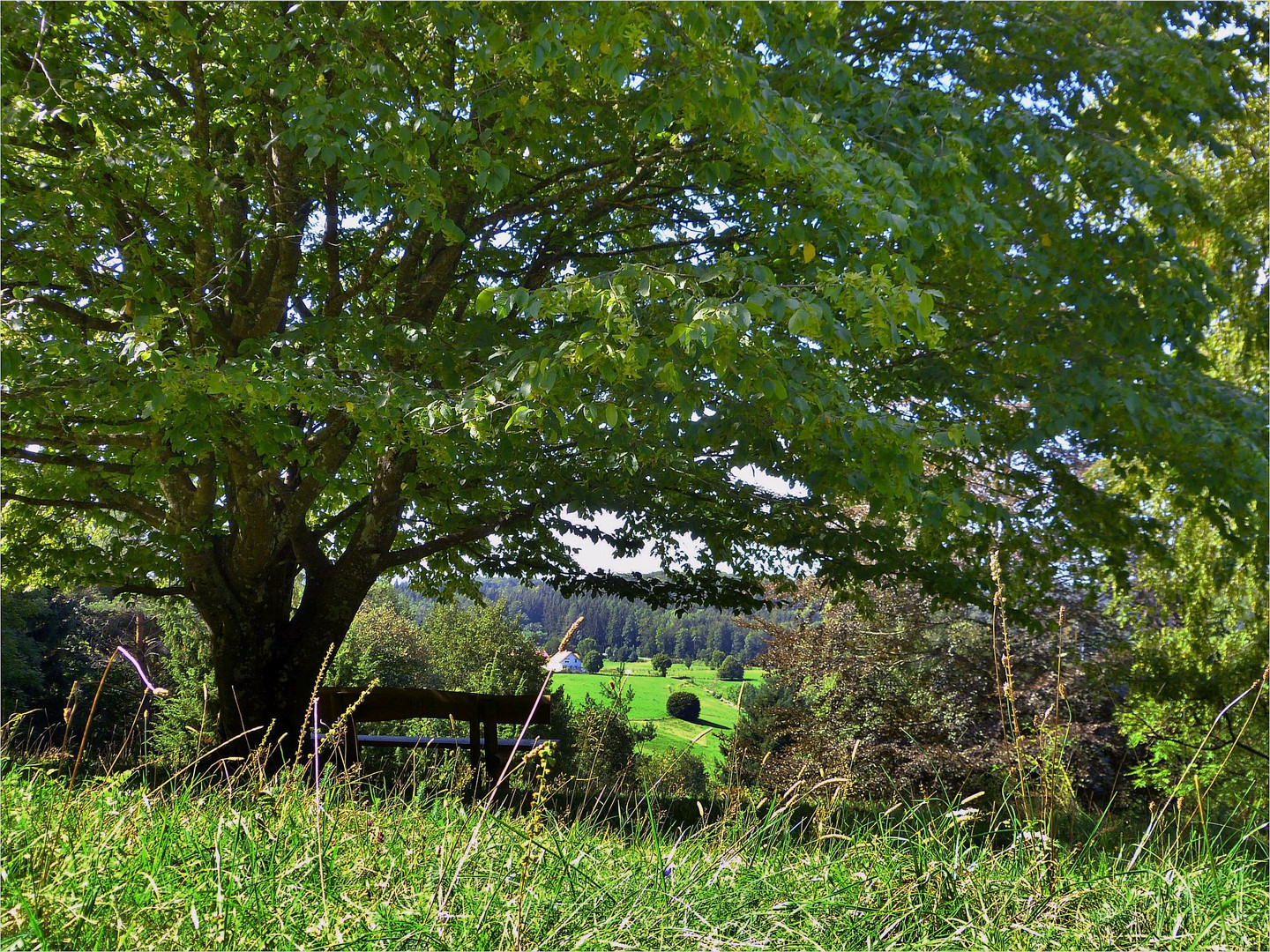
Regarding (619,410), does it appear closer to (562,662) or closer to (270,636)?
(562,662)

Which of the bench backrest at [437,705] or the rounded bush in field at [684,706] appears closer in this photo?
the rounded bush in field at [684,706]

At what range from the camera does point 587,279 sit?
4199 millimetres

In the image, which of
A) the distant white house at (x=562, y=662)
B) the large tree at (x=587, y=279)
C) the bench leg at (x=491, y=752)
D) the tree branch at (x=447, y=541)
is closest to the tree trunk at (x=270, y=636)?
the large tree at (x=587, y=279)

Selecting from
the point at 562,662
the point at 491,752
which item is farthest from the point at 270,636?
the point at 562,662

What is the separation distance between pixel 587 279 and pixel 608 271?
201 cm

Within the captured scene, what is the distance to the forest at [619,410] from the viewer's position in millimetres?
2605

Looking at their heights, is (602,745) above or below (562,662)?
below

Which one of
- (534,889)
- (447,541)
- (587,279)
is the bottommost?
(534,889)

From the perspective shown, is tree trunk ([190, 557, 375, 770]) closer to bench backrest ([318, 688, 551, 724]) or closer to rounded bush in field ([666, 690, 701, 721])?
bench backrest ([318, 688, 551, 724])

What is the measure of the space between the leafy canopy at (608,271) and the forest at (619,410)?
46 millimetres

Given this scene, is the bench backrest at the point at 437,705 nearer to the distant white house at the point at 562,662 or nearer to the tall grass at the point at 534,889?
the tall grass at the point at 534,889

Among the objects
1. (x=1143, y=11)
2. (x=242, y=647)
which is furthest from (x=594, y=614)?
(x=1143, y=11)

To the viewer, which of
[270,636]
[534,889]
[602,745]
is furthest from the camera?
[270,636]

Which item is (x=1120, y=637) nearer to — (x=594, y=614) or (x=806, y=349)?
(x=594, y=614)
